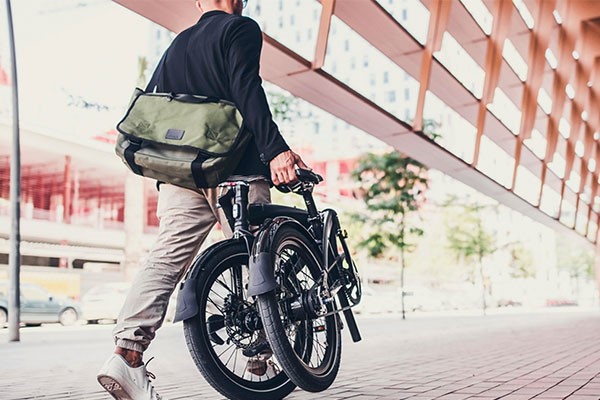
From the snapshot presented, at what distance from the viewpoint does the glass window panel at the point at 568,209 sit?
23.0 meters

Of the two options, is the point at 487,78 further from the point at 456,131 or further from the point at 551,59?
the point at 551,59

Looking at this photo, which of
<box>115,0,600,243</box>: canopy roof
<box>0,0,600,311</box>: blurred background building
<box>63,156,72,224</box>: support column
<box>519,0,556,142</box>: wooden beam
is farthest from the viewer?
<box>63,156,72,224</box>: support column

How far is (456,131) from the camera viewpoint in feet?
42.4

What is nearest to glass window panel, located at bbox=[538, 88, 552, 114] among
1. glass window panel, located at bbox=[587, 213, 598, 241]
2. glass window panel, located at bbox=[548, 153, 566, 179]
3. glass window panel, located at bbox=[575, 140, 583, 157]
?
glass window panel, located at bbox=[548, 153, 566, 179]

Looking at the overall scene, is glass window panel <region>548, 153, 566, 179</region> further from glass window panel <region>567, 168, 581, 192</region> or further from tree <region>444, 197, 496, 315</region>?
tree <region>444, 197, 496, 315</region>

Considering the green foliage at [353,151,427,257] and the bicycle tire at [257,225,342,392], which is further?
the green foliage at [353,151,427,257]

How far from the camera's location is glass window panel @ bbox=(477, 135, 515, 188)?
14102 millimetres

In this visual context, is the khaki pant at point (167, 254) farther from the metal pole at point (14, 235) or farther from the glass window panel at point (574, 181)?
the glass window panel at point (574, 181)

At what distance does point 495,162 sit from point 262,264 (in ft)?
43.1

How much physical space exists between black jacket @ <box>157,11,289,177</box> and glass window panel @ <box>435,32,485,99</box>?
7514 mm

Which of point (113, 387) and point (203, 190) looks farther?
point (203, 190)

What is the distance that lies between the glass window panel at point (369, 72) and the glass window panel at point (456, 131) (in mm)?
2003

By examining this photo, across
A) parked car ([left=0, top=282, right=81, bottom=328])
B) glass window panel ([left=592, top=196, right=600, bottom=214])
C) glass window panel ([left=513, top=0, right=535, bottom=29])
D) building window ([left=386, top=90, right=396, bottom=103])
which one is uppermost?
glass window panel ([left=513, top=0, right=535, bottom=29])

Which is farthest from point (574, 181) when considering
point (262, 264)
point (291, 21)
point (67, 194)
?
point (262, 264)
